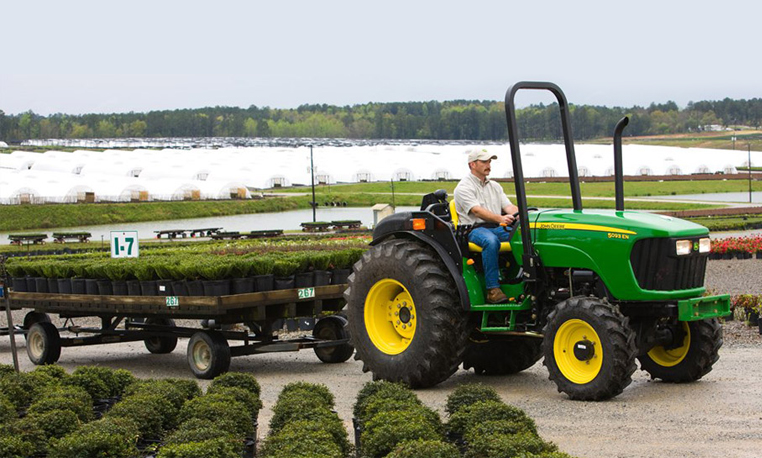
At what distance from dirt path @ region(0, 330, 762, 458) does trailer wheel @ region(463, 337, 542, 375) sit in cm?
16

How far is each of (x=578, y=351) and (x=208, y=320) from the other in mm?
6306

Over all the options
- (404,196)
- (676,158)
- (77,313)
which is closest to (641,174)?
(676,158)

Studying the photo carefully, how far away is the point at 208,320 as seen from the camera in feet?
50.9

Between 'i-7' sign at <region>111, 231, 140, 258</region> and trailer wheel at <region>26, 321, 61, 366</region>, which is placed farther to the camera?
'i-7' sign at <region>111, 231, 140, 258</region>

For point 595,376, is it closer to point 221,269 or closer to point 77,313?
point 221,269

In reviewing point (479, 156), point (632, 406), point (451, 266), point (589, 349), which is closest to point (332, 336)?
point (451, 266)

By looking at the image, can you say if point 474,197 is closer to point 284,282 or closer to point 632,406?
point 632,406

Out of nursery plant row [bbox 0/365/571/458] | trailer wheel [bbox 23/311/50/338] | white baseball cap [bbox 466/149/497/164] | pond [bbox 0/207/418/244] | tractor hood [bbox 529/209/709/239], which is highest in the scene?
white baseball cap [bbox 466/149/497/164]

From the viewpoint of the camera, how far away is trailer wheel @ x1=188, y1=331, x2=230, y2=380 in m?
14.5

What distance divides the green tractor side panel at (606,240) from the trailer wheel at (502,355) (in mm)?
1902

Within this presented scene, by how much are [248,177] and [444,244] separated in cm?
10165

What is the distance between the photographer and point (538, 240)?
1173 cm

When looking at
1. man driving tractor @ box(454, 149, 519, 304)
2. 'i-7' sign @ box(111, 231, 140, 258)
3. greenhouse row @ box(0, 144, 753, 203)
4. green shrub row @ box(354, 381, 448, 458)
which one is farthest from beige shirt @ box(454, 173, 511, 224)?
greenhouse row @ box(0, 144, 753, 203)

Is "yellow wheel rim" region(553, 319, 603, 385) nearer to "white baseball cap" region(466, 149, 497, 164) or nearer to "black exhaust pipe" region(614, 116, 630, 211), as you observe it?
"black exhaust pipe" region(614, 116, 630, 211)
